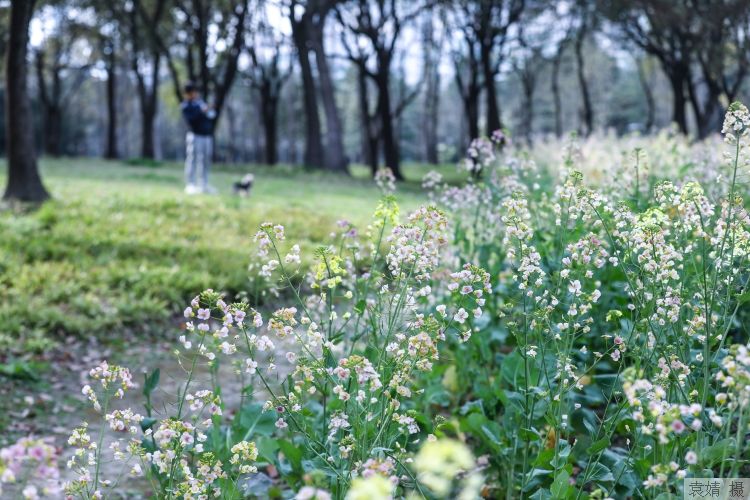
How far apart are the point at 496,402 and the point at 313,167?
18.3m

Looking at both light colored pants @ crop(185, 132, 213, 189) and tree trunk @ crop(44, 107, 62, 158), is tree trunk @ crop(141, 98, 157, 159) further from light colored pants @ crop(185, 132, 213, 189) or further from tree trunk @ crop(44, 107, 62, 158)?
light colored pants @ crop(185, 132, 213, 189)

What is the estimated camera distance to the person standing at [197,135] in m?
12.1

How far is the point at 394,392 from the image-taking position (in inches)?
85.9

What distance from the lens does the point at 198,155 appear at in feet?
41.0

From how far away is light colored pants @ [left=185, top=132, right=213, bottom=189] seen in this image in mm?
12422

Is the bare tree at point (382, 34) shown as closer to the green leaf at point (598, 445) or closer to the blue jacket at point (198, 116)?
the blue jacket at point (198, 116)

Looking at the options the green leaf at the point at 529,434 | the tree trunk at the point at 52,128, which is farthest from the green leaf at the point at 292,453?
the tree trunk at the point at 52,128

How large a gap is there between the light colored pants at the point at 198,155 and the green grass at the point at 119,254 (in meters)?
1.32

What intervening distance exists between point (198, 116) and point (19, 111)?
3.26 metres

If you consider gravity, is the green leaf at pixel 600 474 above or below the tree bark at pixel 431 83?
below

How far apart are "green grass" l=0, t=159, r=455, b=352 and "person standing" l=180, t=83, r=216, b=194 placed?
4.31ft

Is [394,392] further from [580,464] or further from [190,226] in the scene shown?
[190,226]

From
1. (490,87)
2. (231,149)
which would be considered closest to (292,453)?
(490,87)

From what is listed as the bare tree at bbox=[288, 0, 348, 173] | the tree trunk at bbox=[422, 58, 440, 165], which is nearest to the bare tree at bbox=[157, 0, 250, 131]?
the bare tree at bbox=[288, 0, 348, 173]
